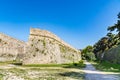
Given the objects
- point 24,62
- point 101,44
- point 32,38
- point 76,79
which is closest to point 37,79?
point 76,79

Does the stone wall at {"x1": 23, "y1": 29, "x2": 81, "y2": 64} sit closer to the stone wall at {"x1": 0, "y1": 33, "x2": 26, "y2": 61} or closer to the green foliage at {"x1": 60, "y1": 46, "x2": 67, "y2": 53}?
the green foliage at {"x1": 60, "y1": 46, "x2": 67, "y2": 53}

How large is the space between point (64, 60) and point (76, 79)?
26262mm

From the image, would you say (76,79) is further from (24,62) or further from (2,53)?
(2,53)

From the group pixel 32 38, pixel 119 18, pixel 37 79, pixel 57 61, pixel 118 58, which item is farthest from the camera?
pixel 119 18

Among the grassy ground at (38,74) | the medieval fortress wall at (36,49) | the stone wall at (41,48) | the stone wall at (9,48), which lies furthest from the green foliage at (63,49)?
the grassy ground at (38,74)

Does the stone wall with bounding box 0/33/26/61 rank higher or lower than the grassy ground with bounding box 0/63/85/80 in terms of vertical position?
higher

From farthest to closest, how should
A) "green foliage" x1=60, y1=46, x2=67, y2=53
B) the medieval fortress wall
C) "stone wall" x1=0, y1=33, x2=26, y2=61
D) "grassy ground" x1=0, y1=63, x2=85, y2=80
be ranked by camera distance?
"green foliage" x1=60, y1=46, x2=67, y2=53 < "stone wall" x1=0, y1=33, x2=26, y2=61 < the medieval fortress wall < "grassy ground" x1=0, y1=63, x2=85, y2=80

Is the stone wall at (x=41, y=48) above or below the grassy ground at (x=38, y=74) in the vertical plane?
above

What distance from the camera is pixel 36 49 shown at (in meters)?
30.6

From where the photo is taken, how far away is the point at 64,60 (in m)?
40.2

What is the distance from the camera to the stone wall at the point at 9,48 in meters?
36.6

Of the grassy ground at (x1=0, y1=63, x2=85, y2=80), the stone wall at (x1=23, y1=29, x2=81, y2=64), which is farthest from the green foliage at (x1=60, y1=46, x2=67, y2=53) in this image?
the grassy ground at (x1=0, y1=63, x2=85, y2=80)

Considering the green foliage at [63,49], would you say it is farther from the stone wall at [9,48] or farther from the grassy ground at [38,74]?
the grassy ground at [38,74]

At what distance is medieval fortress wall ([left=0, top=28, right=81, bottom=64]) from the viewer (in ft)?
98.8
